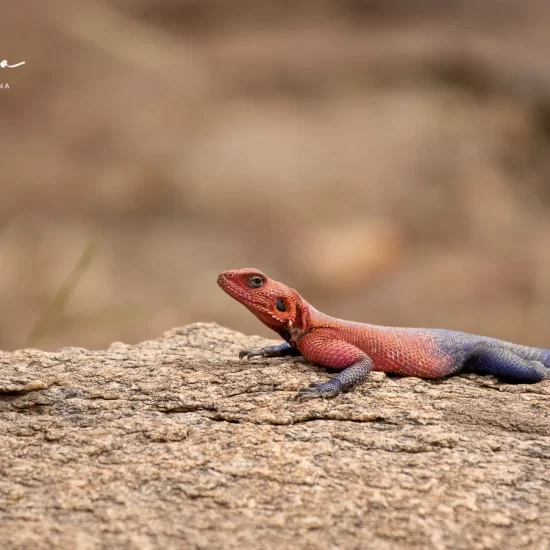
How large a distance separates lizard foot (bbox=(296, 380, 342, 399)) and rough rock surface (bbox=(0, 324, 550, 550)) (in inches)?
1.3

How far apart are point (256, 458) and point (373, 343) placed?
96 cm

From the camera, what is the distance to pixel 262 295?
10.6 ft

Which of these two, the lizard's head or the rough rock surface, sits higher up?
the lizard's head

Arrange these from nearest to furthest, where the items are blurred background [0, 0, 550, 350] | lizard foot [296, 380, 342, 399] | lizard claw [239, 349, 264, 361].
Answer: lizard foot [296, 380, 342, 399] < lizard claw [239, 349, 264, 361] < blurred background [0, 0, 550, 350]

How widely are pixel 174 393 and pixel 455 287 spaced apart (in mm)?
4926

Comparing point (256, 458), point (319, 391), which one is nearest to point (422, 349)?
point (319, 391)

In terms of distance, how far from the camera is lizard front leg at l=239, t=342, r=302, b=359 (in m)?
3.43

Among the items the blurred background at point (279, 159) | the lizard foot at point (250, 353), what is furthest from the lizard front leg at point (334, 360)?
the blurred background at point (279, 159)

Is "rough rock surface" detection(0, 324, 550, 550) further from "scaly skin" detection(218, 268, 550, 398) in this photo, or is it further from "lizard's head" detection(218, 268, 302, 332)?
"lizard's head" detection(218, 268, 302, 332)

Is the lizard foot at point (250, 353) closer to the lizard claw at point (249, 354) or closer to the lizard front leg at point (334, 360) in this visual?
the lizard claw at point (249, 354)

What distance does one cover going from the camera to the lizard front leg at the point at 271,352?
3434mm

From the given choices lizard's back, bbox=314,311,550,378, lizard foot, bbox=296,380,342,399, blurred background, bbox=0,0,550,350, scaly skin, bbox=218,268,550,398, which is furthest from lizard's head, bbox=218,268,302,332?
blurred background, bbox=0,0,550,350

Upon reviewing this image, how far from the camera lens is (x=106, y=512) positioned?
84.3 inches

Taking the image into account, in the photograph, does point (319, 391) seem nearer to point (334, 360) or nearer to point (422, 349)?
point (334, 360)
